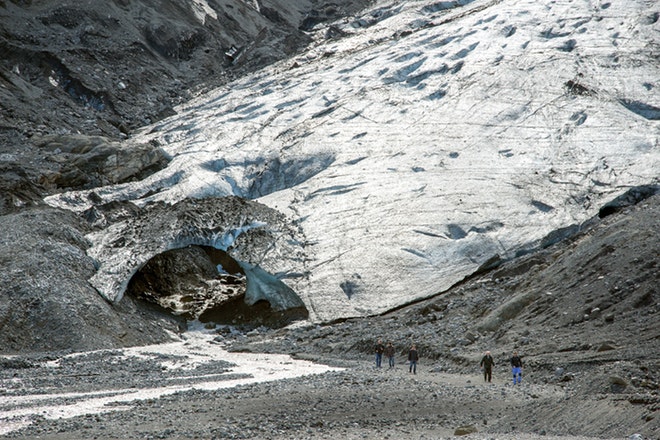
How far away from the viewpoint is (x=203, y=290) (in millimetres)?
36906

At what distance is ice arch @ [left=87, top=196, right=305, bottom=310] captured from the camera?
31.3m

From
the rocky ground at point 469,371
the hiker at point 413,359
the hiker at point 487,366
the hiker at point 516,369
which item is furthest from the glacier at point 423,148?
the hiker at point 516,369

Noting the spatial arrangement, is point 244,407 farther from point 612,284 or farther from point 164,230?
point 164,230

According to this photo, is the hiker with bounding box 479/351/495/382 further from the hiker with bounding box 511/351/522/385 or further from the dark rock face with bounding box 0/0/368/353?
the dark rock face with bounding box 0/0/368/353

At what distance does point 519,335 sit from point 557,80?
94.6ft

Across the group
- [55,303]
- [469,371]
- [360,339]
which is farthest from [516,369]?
[55,303]

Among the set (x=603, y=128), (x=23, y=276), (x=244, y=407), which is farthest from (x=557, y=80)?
(x=244, y=407)

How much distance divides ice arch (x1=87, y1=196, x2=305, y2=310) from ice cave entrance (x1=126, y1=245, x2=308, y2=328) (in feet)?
2.16

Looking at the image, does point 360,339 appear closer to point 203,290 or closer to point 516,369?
point 516,369

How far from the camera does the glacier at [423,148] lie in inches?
1262

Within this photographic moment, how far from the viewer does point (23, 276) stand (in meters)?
26.7

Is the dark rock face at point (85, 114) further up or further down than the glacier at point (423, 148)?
further up

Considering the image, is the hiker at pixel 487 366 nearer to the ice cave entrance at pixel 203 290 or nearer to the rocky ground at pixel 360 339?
the rocky ground at pixel 360 339

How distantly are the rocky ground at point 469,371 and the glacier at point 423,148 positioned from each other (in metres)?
3.03
